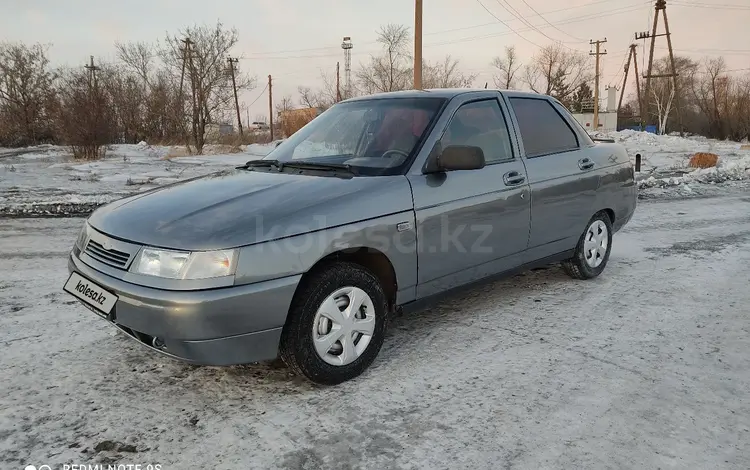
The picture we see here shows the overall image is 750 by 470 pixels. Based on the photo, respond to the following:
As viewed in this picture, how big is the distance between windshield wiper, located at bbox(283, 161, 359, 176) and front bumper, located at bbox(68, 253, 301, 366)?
930 mm

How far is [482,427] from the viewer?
8.24 feet

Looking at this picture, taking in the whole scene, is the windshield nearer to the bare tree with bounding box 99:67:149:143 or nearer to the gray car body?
the gray car body

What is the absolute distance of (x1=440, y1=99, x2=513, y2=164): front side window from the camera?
3.62 metres

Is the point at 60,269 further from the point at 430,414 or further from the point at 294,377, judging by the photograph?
the point at 430,414

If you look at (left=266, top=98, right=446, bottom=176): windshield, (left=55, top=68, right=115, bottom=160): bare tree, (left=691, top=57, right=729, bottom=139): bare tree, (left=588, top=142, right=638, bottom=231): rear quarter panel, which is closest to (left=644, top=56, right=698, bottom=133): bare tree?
(left=691, top=57, right=729, bottom=139): bare tree

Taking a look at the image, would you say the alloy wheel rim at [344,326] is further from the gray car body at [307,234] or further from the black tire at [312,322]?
the gray car body at [307,234]

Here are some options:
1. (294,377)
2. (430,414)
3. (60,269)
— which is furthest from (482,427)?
(60,269)

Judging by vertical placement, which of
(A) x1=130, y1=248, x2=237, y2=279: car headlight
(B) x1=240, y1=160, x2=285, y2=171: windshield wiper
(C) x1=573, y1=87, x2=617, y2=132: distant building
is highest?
(C) x1=573, y1=87, x2=617, y2=132: distant building

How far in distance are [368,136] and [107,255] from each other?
1.81m

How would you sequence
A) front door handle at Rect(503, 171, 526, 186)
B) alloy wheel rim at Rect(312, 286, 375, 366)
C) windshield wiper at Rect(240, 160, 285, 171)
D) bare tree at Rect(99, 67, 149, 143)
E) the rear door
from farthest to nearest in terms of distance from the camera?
1. bare tree at Rect(99, 67, 149, 143)
2. the rear door
3. front door handle at Rect(503, 171, 526, 186)
4. windshield wiper at Rect(240, 160, 285, 171)
5. alloy wheel rim at Rect(312, 286, 375, 366)

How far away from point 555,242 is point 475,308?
2.89ft

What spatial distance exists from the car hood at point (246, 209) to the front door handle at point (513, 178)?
99 cm

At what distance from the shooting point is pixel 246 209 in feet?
8.96

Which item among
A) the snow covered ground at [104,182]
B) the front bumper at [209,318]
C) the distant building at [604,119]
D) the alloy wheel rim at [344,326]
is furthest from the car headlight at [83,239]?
the distant building at [604,119]
